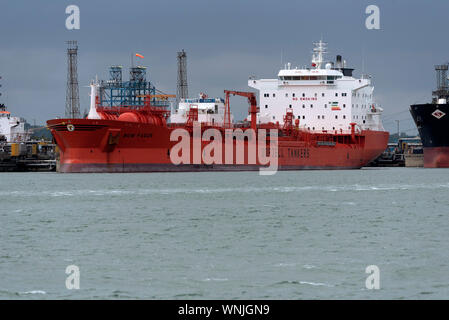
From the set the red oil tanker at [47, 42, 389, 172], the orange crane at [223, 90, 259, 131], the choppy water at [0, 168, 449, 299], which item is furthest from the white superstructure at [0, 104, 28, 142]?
the choppy water at [0, 168, 449, 299]

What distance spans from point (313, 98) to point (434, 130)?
33.3 ft

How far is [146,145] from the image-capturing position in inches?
1880

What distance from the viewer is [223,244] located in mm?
18734

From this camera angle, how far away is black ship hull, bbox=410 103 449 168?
61531 mm

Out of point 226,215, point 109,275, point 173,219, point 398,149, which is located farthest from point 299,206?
point 398,149

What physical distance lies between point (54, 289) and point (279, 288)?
153 inches

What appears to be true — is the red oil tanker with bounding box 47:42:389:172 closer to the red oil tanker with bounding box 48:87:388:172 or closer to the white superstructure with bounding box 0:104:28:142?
the red oil tanker with bounding box 48:87:388:172

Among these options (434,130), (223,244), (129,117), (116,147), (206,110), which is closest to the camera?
(223,244)

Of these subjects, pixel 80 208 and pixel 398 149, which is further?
pixel 398 149

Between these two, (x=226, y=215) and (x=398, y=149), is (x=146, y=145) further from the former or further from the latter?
(x=398, y=149)

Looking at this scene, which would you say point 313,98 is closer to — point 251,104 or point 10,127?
point 251,104

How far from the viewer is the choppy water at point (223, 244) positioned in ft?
46.0

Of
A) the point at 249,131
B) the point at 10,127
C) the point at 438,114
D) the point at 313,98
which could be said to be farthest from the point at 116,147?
the point at 10,127

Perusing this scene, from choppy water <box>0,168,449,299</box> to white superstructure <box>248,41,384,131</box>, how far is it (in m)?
26.1
